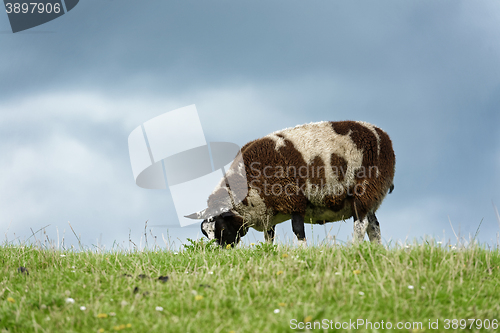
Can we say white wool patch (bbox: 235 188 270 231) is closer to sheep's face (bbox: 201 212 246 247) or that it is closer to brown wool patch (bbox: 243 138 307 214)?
brown wool patch (bbox: 243 138 307 214)

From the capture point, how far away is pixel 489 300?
5211 millimetres

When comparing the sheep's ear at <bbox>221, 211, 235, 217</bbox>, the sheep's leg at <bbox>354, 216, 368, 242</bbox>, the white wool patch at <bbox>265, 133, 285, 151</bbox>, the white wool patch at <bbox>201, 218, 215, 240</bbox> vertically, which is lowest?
the sheep's leg at <bbox>354, 216, 368, 242</bbox>

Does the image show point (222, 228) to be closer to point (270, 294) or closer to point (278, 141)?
point (278, 141)

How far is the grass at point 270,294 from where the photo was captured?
4.46 metres

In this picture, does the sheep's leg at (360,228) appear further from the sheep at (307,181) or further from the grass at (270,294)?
the grass at (270,294)

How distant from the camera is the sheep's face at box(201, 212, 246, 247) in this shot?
35.8 feet

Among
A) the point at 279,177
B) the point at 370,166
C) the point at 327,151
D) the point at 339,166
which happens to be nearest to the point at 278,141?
the point at 279,177

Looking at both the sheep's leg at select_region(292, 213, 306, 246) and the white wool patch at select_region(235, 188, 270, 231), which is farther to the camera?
the white wool patch at select_region(235, 188, 270, 231)

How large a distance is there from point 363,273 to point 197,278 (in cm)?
242

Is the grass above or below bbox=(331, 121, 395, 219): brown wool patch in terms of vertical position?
below

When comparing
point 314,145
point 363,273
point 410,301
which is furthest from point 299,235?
point 410,301

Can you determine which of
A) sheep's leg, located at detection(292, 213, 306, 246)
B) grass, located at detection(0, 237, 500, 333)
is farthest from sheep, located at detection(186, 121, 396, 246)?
grass, located at detection(0, 237, 500, 333)

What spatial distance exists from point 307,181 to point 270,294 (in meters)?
5.30

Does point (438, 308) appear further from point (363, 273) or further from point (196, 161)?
point (196, 161)
